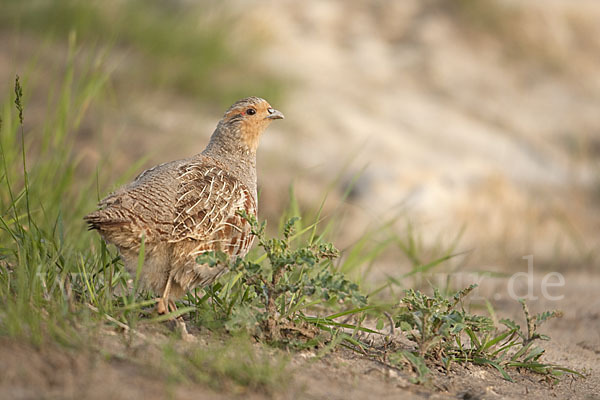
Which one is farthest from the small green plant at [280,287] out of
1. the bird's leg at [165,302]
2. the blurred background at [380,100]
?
the blurred background at [380,100]

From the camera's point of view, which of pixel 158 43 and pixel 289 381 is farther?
pixel 158 43

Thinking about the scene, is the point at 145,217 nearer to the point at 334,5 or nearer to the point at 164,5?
the point at 164,5

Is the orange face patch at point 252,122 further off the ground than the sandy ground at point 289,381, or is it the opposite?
the orange face patch at point 252,122

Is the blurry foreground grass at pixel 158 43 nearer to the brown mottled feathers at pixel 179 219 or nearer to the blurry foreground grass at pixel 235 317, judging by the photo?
the blurry foreground grass at pixel 235 317

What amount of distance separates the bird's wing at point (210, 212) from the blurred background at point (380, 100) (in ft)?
5.31


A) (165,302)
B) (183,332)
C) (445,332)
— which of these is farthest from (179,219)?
(445,332)

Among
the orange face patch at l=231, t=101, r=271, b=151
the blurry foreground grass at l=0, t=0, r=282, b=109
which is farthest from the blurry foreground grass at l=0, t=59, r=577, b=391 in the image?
Result: the blurry foreground grass at l=0, t=0, r=282, b=109

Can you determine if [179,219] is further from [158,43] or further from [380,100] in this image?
[380,100]

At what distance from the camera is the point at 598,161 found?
10.6m

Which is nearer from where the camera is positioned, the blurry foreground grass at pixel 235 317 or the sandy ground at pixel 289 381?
the sandy ground at pixel 289 381

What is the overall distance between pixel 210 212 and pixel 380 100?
7.88 m

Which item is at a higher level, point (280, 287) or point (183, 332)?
point (280, 287)

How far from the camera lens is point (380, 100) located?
33.9ft

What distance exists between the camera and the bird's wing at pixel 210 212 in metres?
2.74
